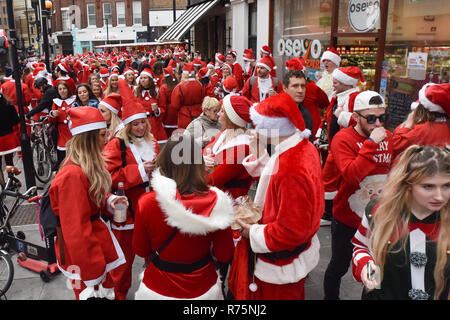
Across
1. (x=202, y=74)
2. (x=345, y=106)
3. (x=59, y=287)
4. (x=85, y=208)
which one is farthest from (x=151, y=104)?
(x=202, y=74)

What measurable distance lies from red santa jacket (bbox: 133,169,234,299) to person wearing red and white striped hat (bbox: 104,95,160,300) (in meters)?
1.18

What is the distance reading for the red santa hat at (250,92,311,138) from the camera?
8.16ft

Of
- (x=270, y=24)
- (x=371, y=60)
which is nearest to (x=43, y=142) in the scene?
(x=371, y=60)

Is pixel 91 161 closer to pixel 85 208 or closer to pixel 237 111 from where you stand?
pixel 85 208

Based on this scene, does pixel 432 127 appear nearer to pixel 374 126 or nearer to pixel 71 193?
pixel 374 126

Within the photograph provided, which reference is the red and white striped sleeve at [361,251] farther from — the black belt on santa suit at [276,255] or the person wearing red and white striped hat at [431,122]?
the person wearing red and white striped hat at [431,122]

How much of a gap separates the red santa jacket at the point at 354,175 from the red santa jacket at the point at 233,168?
2.62ft

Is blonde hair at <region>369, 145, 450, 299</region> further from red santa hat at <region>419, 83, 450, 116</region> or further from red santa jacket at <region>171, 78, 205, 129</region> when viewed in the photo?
red santa jacket at <region>171, 78, 205, 129</region>

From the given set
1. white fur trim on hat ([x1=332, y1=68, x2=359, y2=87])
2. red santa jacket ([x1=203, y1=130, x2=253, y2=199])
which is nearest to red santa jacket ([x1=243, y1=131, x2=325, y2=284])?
red santa jacket ([x1=203, y1=130, x2=253, y2=199])

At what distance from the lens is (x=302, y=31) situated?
A: 1134 centimetres

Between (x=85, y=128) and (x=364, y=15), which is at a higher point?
(x=364, y=15)

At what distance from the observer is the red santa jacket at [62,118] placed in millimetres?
6836

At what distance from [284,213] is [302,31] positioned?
10.0m

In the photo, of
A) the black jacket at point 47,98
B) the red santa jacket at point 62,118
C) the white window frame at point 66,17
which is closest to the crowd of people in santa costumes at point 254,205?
the red santa jacket at point 62,118
